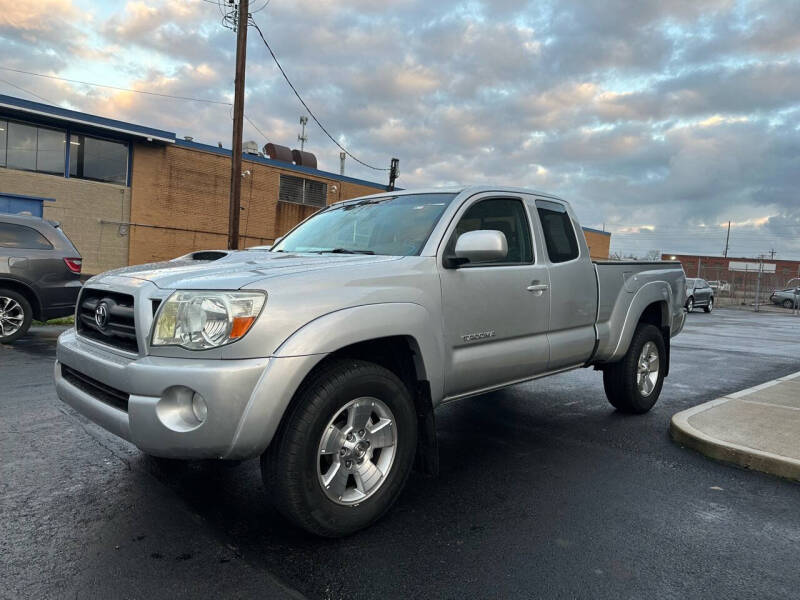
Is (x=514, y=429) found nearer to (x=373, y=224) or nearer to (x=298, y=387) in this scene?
(x=373, y=224)

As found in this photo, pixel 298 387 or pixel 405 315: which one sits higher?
pixel 405 315

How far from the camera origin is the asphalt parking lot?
7.99 ft

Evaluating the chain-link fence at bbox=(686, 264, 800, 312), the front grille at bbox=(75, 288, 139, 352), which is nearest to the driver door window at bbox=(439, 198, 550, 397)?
the front grille at bbox=(75, 288, 139, 352)

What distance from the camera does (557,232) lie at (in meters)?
4.62

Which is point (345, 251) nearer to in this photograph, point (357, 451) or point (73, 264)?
point (357, 451)

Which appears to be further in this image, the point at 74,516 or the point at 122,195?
the point at 122,195

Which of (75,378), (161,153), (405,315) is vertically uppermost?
(161,153)

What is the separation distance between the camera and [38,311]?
8516 millimetres

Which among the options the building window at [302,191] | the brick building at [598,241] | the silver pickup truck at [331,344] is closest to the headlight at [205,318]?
the silver pickup truck at [331,344]

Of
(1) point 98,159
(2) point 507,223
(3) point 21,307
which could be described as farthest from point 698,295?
(3) point 21,307

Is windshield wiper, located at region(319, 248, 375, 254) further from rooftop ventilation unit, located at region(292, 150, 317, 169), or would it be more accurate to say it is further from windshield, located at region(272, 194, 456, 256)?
rooftop ventilation unit, located at region(292, 150, 317, 169)

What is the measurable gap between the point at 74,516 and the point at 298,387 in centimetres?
144

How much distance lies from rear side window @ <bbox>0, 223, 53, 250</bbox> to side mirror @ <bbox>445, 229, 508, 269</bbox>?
7.55 m

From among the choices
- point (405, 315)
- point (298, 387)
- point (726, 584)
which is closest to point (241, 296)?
point (298, 387)
